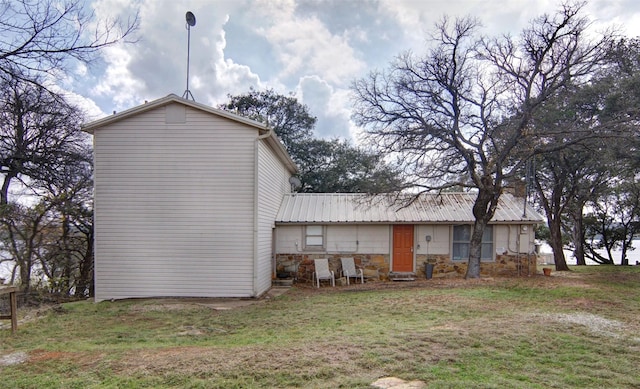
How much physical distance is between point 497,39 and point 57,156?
574 inches

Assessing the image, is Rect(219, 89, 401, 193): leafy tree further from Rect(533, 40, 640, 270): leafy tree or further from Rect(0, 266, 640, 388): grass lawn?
Rect(0, 266, 640, 388): grass lawn

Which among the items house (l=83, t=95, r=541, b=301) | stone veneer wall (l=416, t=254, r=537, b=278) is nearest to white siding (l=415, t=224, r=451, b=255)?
stone veneer wall (l=416, t=254, r=537, b=278)

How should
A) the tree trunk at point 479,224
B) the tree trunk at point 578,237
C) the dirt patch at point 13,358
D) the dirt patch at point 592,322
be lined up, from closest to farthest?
the dirt patch at point 13,358, the dirt patch at point 592,322, the tree trunk at point 479,224, the tree trunk at point 578,237

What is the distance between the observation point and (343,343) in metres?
4.89

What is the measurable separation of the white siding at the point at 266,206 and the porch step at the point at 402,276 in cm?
391

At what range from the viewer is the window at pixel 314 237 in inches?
500

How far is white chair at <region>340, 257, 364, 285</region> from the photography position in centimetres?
1223

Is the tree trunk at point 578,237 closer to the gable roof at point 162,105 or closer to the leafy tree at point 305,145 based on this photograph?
the leafy tree at point 305,145

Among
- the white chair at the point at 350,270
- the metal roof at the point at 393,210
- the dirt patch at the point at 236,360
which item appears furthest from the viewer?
the metal roof at the point at 393,210

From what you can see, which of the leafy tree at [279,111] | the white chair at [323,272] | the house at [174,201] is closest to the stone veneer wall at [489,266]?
the white chair at [323,272]

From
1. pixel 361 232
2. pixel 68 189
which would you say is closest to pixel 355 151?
pixel 361 232

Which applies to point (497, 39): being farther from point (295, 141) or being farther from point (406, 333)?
point (295, 141)

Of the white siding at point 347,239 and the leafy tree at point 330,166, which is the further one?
the leafy tree at point 330,166

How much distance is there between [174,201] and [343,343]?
659cm
